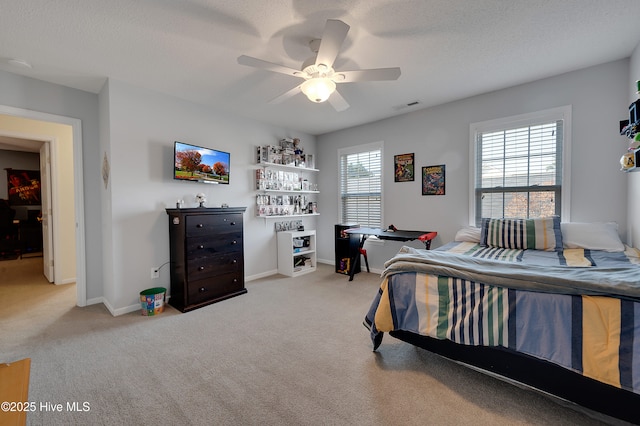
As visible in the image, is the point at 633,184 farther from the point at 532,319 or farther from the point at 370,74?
the point at 370,74

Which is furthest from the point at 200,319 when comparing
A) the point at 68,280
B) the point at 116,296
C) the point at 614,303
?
the point at 614,303

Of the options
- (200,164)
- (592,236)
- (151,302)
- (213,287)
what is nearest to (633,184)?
(592,236)

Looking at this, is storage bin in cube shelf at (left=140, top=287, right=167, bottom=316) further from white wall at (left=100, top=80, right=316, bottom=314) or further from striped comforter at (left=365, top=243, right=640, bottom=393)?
striped comforter at (left=365, top=243, right=640, bottom=393)

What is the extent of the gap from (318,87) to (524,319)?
2.08m

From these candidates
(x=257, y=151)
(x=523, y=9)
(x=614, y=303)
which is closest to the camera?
(x=614, y=303)

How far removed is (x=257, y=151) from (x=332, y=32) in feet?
8.99

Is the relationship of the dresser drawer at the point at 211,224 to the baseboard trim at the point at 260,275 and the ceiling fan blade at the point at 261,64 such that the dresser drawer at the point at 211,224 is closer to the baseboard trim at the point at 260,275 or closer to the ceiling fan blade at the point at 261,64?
the baseboard trim at the point at 260,275

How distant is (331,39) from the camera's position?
5.74ft

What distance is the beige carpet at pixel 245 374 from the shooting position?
150cm

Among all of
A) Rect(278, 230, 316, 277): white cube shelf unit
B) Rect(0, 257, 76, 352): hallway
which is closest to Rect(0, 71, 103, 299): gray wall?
Rect(0, 257, 76, 352): hallway

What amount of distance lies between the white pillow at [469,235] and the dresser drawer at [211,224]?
111 inches

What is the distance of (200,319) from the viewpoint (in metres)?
2.75

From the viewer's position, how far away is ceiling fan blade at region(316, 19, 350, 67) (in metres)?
1.63

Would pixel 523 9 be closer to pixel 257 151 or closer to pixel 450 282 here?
pixel 450 282
